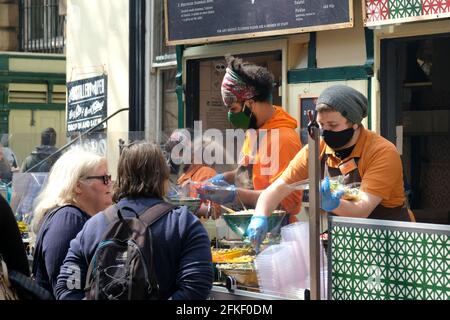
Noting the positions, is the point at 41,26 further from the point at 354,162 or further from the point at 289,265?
the point at 289,265

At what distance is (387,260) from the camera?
453cm

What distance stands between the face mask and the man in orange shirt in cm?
90

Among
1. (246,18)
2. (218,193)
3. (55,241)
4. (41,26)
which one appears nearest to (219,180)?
(218,193)

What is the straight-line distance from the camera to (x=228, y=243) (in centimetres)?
586

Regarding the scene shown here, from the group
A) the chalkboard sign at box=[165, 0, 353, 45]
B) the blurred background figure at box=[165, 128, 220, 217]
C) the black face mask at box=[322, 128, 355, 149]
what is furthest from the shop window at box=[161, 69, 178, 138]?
the black face mask at box=[322, 128, 355, 149]

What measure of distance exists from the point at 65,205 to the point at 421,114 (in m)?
5.37

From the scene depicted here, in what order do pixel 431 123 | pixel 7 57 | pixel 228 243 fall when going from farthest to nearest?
pixel 7 57 → pixel 431 123 → pixel 228 243

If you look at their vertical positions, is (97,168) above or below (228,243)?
above

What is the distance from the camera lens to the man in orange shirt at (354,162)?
4.99 m

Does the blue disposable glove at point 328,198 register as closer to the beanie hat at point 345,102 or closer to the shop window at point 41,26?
the beanie hat at point 345,102

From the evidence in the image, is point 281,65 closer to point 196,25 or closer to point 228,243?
point 196,25
